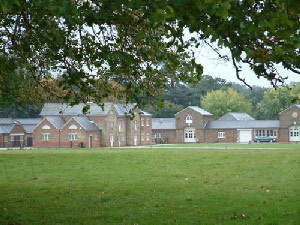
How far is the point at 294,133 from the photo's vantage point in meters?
98.2

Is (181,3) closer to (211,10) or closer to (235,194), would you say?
(211,10)

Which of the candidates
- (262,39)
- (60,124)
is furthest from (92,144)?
(262,39)

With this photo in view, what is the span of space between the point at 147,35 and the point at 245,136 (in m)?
90.8

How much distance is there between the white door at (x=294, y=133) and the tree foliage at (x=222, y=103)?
3313cm

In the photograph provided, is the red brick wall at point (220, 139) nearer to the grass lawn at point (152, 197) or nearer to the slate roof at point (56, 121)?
the slate roof at point (56, 121)

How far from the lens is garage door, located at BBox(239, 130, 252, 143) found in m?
102

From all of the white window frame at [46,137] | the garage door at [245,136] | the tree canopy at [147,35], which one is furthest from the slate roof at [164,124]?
the tree canopy at [147,35]

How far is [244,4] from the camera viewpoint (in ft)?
30.3

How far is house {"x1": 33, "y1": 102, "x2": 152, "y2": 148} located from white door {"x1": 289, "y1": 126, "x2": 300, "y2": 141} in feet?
87.5

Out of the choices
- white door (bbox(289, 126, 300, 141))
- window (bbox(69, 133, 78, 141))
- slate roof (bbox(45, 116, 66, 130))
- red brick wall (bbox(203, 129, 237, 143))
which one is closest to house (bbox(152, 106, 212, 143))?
red brick wall (bbox(203, 129, 237, 143))

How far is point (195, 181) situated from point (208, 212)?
28.7 feet

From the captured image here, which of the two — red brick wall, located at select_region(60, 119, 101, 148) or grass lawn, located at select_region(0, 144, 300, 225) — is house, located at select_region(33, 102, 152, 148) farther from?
grass lawn, located at select_region(0, 144, 300, 225)

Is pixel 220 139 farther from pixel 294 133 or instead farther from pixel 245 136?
pixel 294 133

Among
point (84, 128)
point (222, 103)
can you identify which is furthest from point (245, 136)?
point (84, 128)
